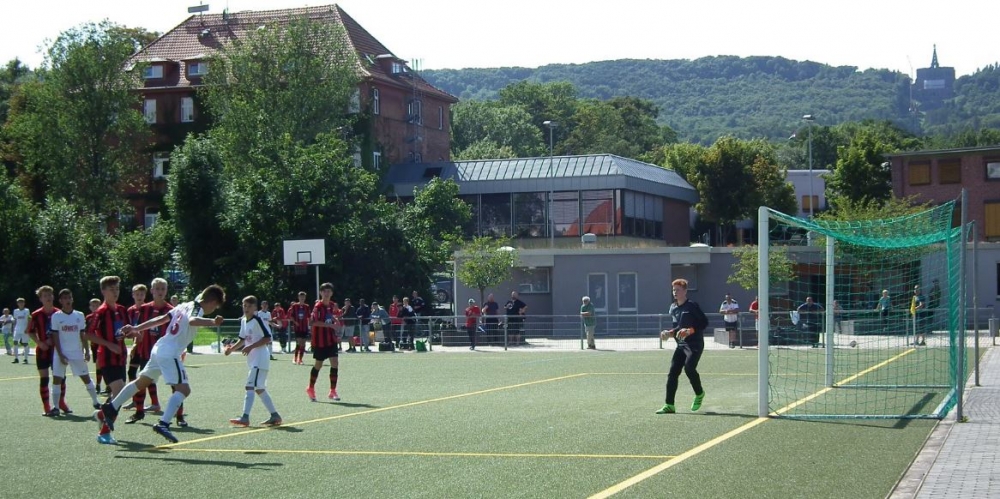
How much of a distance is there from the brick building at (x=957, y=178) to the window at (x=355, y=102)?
27.6m

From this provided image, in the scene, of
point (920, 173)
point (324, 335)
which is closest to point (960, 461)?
point (324, 335)

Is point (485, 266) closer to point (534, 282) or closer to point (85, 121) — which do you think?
point (534, 282)

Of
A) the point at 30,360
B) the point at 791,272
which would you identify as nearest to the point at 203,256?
the point at 30,360

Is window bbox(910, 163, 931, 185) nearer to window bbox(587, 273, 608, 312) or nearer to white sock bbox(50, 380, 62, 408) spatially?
window bbox(587, 273, 608, 312)

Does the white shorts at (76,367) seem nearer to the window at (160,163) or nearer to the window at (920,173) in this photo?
the window at (920,173)

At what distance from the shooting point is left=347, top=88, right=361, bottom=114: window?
199 ft

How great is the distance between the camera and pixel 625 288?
46.2 m

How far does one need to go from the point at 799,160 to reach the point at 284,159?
301 ft

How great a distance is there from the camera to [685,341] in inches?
595

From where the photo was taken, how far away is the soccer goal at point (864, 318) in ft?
51.5

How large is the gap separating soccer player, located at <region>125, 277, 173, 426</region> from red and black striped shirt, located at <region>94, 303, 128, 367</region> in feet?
1.43

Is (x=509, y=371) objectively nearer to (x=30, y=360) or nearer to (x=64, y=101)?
(x=30, y=360)

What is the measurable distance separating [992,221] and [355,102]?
3267cm

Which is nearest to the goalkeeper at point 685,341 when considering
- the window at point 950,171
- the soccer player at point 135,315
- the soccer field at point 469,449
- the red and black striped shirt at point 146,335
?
the soccer field at point 469,449
